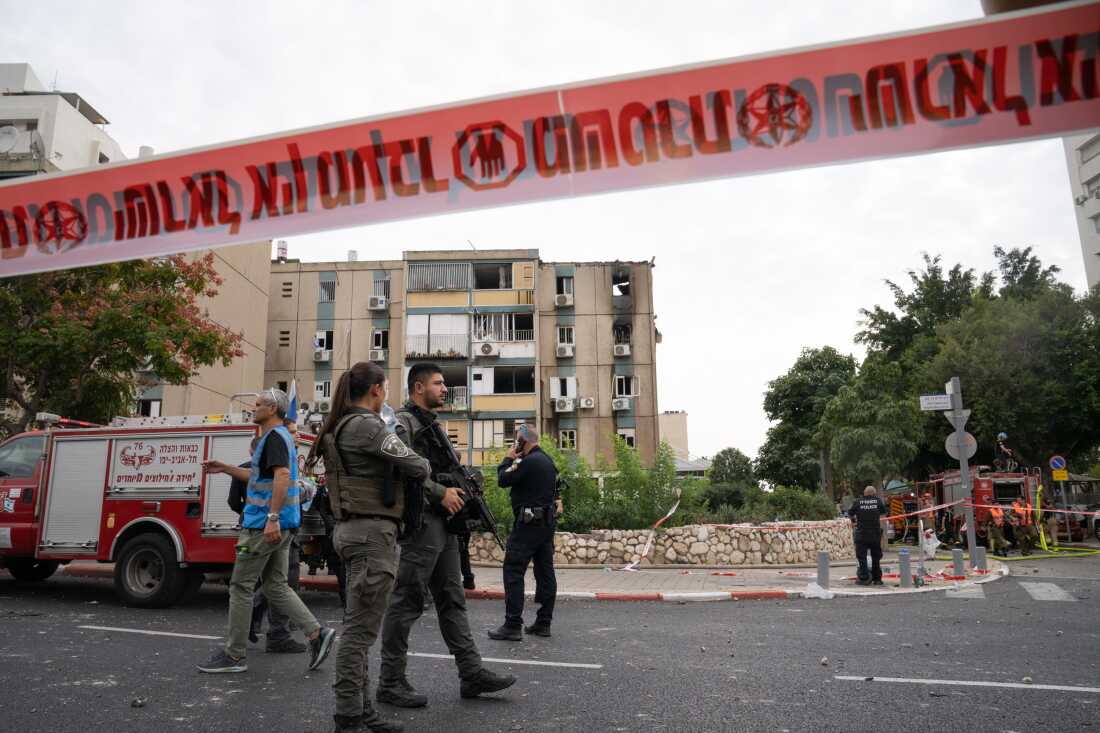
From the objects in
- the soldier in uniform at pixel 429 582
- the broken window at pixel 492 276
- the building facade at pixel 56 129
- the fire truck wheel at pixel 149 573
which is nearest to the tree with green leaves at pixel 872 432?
the broken window at pixel 492 276

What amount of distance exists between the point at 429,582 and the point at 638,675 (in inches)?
66.3

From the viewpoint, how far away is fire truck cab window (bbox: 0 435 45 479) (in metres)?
9.53

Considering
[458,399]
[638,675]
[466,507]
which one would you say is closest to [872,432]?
[458,399]

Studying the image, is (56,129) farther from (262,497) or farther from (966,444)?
(966,444)

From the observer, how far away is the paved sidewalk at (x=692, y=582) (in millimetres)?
10461

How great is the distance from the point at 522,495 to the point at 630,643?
1.65 m

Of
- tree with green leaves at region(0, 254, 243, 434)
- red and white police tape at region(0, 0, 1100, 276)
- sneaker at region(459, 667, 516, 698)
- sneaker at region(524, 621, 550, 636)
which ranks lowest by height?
sneaker at region(524, 621, 550, 636)

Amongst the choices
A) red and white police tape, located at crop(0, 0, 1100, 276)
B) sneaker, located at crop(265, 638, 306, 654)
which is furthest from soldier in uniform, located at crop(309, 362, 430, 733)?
sneaker, located at crop(265, 638, 306, 654)

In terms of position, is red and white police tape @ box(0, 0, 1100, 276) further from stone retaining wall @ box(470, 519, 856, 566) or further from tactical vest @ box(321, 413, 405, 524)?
stone retaining wall @ box(470, 519, 856, 566)

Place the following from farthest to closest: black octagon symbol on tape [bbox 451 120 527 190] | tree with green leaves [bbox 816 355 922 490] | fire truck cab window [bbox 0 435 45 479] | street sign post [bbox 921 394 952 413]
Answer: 1. tree with green leaves [bbox 816 355 922 490]
2. street sign post [bbox 921 394 952 413]
3. fire truck cab window [bbox 0 435 45 479]
4. black octagon symbol on tape [bbox 451 120 527 190]

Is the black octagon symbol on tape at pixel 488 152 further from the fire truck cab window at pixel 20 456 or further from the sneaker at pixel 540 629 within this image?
the fire truck cab window at pixel 20 456

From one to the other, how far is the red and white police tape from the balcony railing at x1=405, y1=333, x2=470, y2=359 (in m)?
33.2

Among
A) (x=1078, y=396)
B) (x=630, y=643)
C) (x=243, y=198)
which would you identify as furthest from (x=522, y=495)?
(x=1078, y=396)

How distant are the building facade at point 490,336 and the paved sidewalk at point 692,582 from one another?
22554 millimetres
